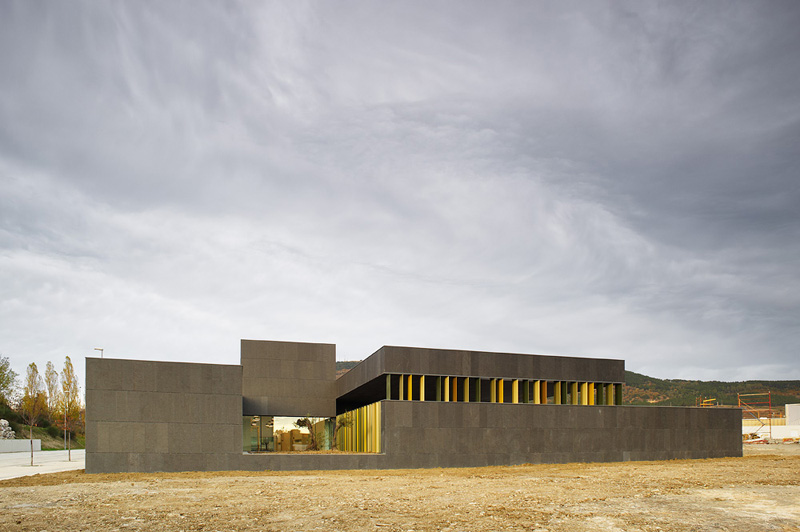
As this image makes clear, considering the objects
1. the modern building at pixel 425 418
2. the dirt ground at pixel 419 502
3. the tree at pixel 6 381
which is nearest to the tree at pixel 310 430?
the modern building at pixel 425 418

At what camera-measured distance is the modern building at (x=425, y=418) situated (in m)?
29.8

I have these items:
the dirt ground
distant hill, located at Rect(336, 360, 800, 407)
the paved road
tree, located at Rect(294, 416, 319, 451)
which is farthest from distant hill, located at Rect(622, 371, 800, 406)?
the dirt ground

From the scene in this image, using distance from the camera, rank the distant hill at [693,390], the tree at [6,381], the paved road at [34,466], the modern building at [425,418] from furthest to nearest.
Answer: the distant hill at [693,390] < the tree at [6,381] < the paved road at [34,466] < the modern building at [425,418]

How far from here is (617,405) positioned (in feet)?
118

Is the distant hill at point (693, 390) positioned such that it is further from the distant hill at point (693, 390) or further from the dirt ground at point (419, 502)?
the dirt ground at point (419, 502)

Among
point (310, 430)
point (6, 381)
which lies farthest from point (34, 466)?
point (6, 381)

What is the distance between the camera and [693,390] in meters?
132

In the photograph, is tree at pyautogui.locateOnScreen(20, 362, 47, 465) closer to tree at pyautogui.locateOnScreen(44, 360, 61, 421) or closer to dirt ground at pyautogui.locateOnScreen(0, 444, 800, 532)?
tree at pyautogui.locateOnScreen(44, 360, 61, 421)

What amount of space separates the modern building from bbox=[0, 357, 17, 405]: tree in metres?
64.3

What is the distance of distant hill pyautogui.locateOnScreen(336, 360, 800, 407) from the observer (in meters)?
124

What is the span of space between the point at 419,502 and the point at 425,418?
13879 millimetres

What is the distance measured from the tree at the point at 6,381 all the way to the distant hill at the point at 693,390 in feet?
179

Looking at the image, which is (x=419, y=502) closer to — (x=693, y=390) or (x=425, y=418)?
(x=425, y=418)

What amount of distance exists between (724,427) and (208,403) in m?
28.9
